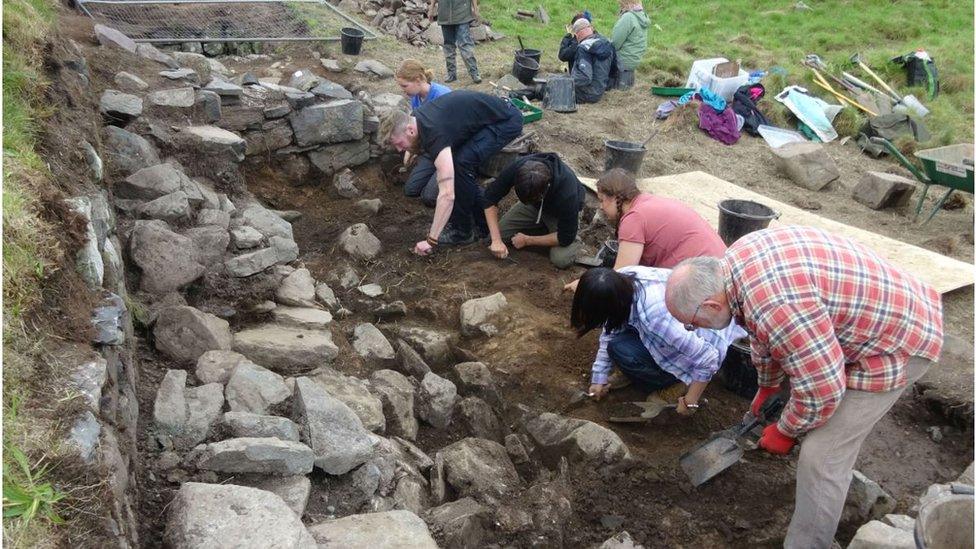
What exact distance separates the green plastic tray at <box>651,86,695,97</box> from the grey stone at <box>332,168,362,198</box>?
4.83 meters

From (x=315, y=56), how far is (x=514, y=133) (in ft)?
14.1

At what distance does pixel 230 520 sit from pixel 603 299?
6.45 feet

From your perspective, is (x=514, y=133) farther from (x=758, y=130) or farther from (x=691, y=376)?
(x=758, y=130)

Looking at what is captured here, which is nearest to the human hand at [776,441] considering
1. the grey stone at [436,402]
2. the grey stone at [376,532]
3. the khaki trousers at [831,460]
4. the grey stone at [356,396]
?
the khaki trousers at [831,460]

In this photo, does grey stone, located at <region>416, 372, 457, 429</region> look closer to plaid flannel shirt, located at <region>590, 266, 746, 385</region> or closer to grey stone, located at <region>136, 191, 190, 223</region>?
plaid flannel shirt, located at <region>590, 266, 746, 385</region>

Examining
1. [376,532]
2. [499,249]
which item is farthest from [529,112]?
[376,532]

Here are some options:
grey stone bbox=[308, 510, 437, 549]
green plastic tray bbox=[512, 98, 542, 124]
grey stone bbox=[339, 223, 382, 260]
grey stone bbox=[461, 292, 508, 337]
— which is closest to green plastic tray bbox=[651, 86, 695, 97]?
green plastic tray bbox=[512, 98, 542, 124]

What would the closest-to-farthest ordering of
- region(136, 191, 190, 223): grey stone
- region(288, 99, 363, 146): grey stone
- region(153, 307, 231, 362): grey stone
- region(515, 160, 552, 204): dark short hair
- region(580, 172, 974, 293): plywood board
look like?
region(153, 307, 231, 362): grey stone → region(136, 191, 190, 223): grey stone → region(515, 160, 552, 204): dark short hair → region(580, 172, 974, 293): plywood board → region(288, 99, 363, 146): grey stone

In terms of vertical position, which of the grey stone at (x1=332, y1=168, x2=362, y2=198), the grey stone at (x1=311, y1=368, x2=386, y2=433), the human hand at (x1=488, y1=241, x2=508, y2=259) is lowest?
the grey stone at (x1=332, y1=168, x2=362, y2=198)

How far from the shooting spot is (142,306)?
3.79 metres

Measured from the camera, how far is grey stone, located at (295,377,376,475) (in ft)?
9.86

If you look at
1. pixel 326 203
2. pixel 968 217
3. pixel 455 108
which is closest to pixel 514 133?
pixel 455 108

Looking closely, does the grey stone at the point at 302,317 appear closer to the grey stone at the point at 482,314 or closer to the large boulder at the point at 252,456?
the grey stone at the point at 482,314

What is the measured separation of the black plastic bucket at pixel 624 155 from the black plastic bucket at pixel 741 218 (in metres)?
1.53
